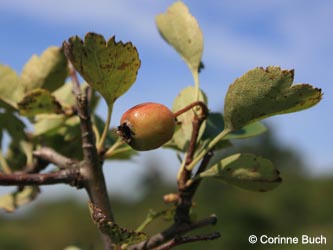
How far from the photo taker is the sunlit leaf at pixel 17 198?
113 cm

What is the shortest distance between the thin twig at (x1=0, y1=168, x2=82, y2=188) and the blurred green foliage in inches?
386

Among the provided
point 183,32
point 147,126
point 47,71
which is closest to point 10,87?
point 47,71

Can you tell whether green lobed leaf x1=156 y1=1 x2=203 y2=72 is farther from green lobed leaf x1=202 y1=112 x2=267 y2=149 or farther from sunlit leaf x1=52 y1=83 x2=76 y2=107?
sunlit leaf x1=52 y1=83 x2=76 y2=107

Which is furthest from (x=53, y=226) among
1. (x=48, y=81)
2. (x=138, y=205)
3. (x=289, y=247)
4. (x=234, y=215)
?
(x=48, y=81)

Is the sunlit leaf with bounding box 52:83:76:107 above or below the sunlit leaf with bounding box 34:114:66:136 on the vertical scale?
above

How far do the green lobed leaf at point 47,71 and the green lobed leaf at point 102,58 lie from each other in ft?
1.09

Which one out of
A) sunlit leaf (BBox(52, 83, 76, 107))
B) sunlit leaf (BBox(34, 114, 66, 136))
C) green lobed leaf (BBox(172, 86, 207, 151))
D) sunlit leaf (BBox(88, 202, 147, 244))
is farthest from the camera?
sunlit leaf (BBox(52, 83, 76, 107))

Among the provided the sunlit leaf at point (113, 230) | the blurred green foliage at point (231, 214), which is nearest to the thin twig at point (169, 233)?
the sunlit leaf at point (113, 230)

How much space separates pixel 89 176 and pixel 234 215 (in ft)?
48.0

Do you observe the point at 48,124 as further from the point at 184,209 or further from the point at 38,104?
the point at 184,209

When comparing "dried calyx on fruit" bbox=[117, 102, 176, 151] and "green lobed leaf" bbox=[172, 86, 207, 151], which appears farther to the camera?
"green lobed leaf" bbox=[172, 86, 207, 151]

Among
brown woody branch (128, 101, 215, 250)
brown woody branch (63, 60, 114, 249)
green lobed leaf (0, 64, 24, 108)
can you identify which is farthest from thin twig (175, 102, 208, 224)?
green lobed leaf (0, 64, 24, 108)

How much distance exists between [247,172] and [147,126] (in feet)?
0.63

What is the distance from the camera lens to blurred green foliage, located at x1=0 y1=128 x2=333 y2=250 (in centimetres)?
1489
